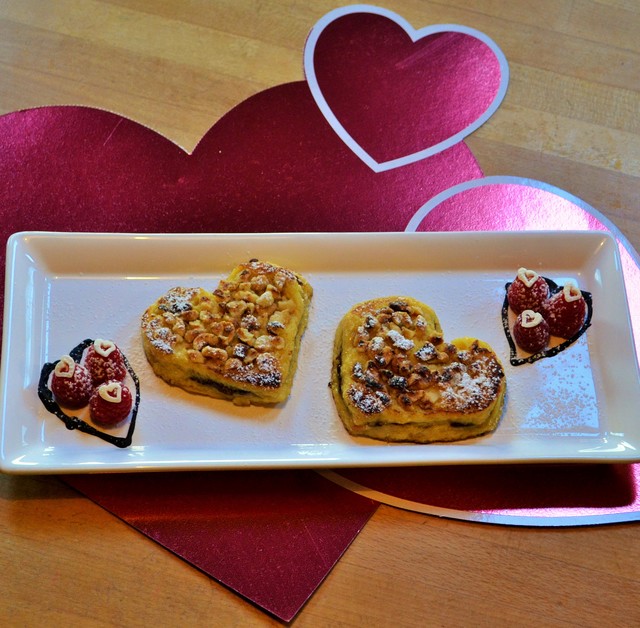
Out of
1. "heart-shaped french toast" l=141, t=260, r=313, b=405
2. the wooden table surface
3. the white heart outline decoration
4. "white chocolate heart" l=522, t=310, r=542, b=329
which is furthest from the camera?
the white heart outline decoration

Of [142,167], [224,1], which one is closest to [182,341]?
[142,167]

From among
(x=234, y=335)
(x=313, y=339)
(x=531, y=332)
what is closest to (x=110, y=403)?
(x=234, y=335)

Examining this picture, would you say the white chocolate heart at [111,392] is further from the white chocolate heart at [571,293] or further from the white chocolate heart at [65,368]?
the white chocolate heart at [571,293]

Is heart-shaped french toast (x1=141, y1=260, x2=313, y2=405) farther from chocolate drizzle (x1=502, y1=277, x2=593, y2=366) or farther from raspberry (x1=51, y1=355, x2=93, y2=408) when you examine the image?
chocolate drizzle (x1=502, y1=277, x2=593, y2=366)

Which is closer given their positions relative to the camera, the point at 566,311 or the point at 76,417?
the point at 76,417

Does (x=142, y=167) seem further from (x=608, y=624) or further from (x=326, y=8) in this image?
(x=608, y=624)

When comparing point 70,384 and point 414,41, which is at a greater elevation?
point 414,41

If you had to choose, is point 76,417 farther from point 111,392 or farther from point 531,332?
point 531,332

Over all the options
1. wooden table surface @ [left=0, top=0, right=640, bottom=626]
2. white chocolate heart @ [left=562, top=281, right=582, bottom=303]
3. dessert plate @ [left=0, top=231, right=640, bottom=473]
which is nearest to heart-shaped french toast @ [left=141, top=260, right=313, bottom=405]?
→ dessert plate @ [left=0, top=231, right=640, bottom=473]
